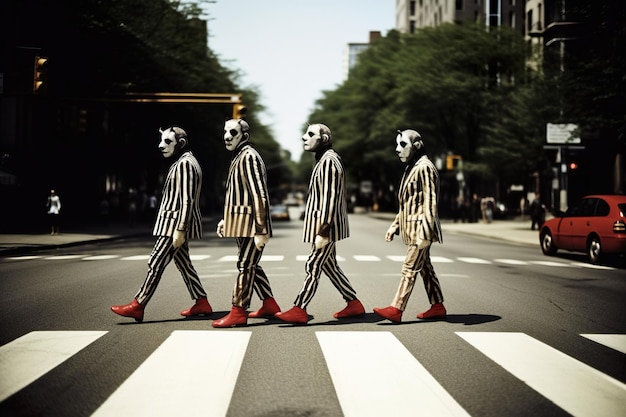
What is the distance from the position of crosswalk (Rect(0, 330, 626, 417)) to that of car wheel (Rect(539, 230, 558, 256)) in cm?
1379

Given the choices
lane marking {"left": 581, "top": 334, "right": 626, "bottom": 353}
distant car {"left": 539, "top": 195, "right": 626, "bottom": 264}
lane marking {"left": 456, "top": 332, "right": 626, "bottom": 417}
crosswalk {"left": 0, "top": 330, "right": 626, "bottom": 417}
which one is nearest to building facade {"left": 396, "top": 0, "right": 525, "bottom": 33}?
distant car {"left": 539, "top": 195, "right": 626, "bottom": 264}

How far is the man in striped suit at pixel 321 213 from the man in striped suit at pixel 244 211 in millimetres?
440

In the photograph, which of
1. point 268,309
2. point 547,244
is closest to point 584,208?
point 547,244

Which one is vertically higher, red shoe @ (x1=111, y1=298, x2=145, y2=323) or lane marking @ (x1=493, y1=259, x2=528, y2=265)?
red shoe @ (x1=111, y1=298, x2=145, y2=323)

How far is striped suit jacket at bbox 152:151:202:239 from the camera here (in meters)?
7.82

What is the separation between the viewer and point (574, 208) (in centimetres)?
1998

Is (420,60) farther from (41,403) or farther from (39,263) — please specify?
(41,403)

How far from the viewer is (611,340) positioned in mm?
7457

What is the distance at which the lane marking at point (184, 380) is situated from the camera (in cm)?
477

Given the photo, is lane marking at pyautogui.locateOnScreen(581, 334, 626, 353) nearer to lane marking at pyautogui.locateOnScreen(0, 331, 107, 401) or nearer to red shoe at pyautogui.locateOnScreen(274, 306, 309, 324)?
red shoe at pyautogui.locateOnScreen(274, 306, 309, 324)

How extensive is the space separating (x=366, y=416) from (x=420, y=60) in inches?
1963

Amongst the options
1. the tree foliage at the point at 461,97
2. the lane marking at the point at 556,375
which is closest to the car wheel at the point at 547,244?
the lane marking at the point at 556,375

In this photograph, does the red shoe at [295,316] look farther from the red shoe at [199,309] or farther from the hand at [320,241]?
the red shoe at [199,309]

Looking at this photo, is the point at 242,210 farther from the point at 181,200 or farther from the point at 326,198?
the point at 326,198
